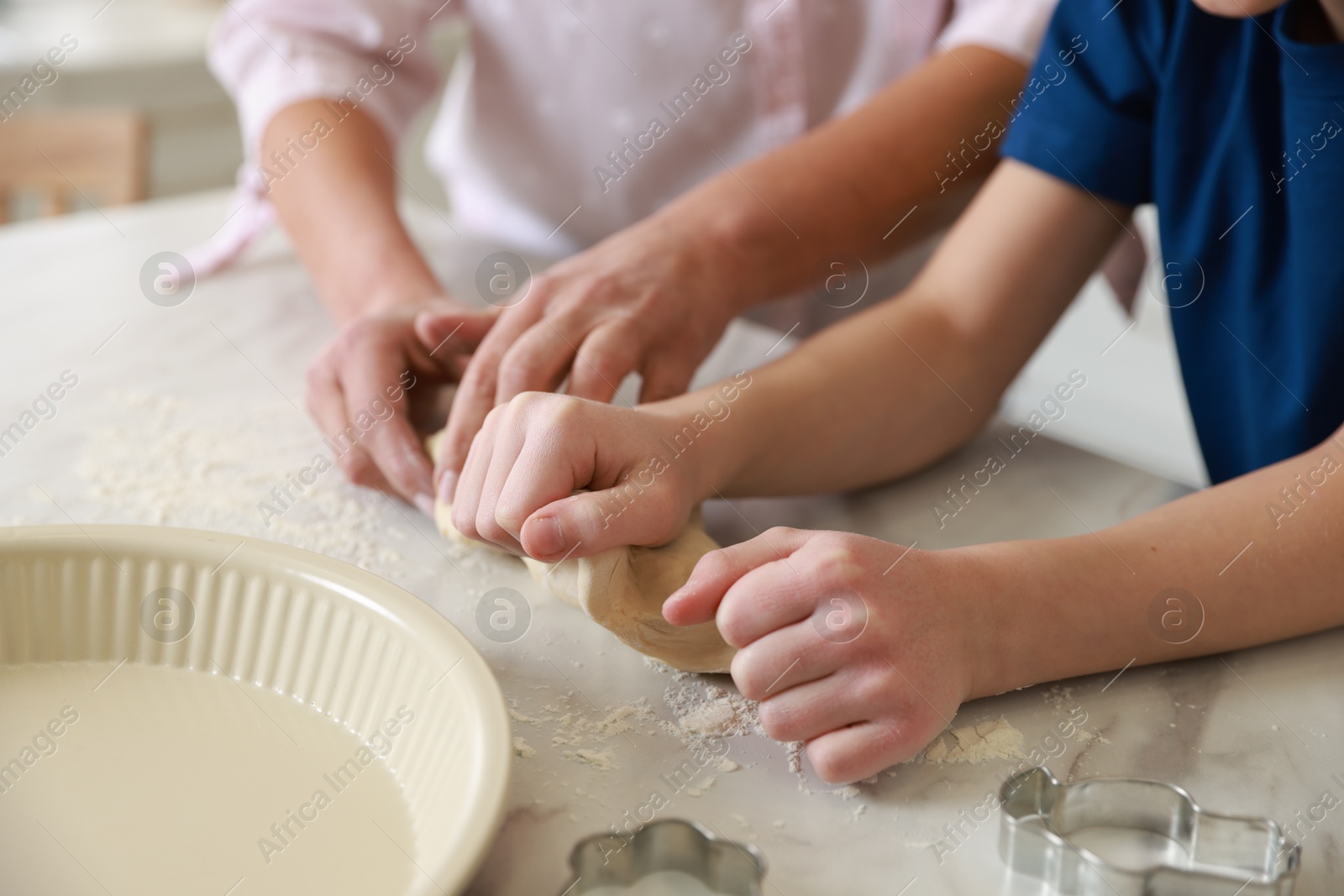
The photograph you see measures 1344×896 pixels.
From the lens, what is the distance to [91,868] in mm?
461

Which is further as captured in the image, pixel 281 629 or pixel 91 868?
pixel 281 629

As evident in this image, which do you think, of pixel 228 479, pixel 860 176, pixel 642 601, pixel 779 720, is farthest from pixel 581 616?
pixel 860 176

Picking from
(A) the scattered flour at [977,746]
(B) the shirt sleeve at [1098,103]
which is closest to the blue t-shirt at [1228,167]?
(B) the shirt sleeve at [1098,103]

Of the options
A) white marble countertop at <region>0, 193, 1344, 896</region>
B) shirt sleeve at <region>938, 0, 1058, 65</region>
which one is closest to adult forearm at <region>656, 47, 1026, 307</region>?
shirt sleeve at <region>938, 0, 1058, 65</region>

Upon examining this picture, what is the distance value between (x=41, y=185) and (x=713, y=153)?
102 cm

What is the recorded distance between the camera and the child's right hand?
56 centimetres

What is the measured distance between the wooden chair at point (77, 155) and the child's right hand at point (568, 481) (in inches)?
46.7

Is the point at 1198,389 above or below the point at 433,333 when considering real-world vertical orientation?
below

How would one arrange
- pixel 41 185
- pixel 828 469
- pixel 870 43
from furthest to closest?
1. pixel 41 185
2. pixel 870 43
3. pixel 828 469

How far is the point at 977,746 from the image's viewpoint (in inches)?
20.9

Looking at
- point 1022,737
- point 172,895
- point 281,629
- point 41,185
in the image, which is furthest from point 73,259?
point 1022,737

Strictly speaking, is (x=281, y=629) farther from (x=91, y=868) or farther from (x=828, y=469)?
(x=828, y=469)

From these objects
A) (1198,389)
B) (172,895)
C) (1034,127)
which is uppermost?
(1034,127)

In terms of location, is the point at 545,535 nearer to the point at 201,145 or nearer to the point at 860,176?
the point at 860,176
